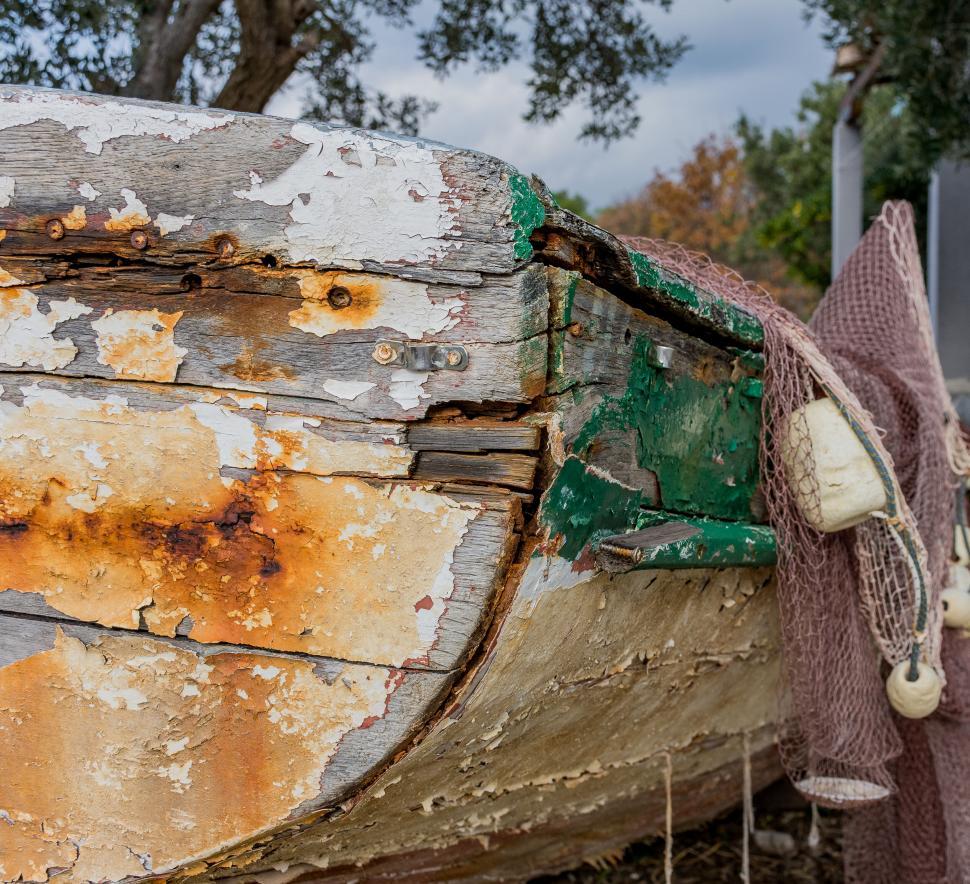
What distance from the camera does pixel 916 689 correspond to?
2301mm

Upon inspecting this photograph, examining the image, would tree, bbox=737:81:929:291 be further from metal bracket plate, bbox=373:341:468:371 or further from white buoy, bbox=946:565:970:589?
metal bracket plate, bbox=373:341:468:371

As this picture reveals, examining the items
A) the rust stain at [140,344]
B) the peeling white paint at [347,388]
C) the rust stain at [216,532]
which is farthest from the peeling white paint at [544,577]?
the rust stain at [140,344]

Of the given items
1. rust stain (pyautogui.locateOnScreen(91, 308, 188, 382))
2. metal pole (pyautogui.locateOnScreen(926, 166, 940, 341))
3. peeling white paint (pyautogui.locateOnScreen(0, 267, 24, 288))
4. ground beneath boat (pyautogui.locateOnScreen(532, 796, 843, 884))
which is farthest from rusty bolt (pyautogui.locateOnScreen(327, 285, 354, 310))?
metal pole (pyautogui.locateOnScreen(926, 166, 940, 341))

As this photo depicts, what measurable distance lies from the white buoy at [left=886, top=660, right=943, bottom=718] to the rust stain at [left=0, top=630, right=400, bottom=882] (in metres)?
1.47

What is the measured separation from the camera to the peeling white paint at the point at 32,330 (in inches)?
55.1

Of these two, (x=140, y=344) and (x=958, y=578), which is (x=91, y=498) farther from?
(x=958, y=578)

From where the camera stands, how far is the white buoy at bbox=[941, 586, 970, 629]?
2648 mm

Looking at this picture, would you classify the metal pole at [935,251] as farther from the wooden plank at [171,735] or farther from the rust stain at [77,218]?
the rust stain at [77,218]

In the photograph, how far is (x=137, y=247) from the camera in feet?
4.49

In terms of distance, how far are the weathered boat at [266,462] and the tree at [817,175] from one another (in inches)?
334

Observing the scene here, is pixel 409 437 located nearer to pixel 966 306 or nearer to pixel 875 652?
pixel 875 652

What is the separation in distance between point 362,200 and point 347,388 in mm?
258

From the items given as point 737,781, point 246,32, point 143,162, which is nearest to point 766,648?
point 737,781

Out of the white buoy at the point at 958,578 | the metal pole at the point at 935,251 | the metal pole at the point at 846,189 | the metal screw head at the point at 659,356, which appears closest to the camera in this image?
the metal screw head at the point at 659,356
